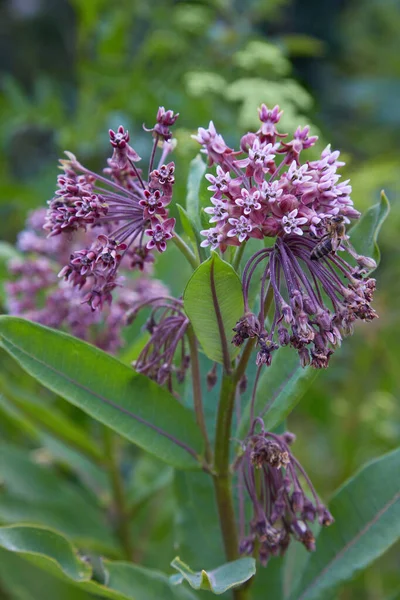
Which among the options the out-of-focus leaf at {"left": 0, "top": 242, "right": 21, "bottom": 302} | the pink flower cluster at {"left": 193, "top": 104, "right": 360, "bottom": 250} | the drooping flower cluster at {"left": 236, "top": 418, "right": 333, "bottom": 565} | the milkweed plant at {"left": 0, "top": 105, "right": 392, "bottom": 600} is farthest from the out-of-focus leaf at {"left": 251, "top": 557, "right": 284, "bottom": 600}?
the out-of-focus leaf at {"left": 0, "top": 242, "right": 21, "bottom": 302}

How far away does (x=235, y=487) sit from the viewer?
1.06 meters

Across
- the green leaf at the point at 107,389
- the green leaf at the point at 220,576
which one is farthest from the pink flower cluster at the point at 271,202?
the green leaf at the point at 220,576

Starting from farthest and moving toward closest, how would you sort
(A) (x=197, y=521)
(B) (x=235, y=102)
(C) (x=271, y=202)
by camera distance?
(B) (x=235, y=102), (A) (x=197, y=521), (C) (x=271, y=202)

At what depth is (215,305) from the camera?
80cm

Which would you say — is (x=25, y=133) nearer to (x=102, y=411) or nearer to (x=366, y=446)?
(x=366, y=446)

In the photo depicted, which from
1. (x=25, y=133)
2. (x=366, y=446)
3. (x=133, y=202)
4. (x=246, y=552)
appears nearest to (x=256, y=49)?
(x=25, y=133)

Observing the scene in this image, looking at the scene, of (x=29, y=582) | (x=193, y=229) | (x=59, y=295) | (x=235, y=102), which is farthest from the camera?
(x=235, y=102)

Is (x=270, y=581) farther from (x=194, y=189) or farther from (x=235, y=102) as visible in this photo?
(x=235, y=102)

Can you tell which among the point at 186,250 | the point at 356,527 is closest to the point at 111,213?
the point at 186,250

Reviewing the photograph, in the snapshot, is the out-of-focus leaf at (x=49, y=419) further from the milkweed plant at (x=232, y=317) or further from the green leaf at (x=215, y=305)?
the green leaf at (x=215, y=305)

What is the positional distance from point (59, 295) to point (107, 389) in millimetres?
429

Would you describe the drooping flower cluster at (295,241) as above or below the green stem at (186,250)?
above

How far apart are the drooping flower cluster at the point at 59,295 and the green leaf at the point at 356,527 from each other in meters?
0.49

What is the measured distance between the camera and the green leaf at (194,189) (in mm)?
926
